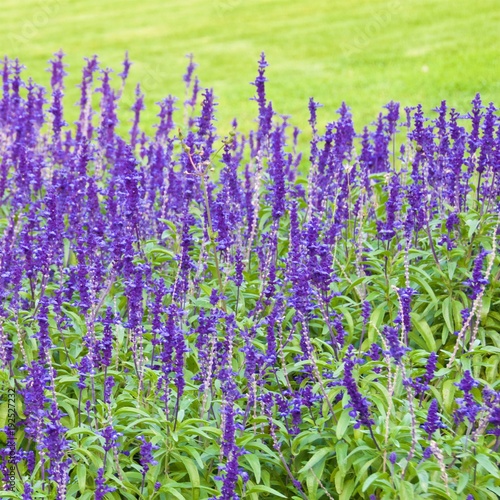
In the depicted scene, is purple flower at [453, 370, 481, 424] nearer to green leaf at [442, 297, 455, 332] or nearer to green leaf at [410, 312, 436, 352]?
green leaf at [410, 312, 436, 352]

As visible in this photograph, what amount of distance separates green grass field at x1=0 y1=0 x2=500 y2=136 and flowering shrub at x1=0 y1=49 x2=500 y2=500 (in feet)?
25.3

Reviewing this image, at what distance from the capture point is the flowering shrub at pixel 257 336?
13.8 feet

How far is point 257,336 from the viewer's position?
217 inches

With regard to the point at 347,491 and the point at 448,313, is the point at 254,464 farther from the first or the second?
the point at 448,313

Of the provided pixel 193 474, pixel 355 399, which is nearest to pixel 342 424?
pixel 355 399

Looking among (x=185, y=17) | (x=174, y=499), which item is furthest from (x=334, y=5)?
(x=174, y=499)

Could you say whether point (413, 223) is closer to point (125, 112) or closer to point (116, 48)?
point (125, 112)

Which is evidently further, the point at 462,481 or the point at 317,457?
the point at 317,457

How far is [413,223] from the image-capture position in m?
5.37

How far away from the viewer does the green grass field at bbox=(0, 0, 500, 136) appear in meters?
15.4

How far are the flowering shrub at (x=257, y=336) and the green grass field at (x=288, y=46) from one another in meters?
7.70

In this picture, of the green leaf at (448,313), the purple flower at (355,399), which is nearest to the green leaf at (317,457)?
the purple flower at (355,399)

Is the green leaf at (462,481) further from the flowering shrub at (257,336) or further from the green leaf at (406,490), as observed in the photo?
the green leaf at (406,490)

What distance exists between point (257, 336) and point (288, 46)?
607 inches
